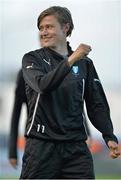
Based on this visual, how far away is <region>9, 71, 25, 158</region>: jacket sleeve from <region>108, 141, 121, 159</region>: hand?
1205mm

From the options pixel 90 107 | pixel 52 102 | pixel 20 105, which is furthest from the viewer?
pixel 20 105

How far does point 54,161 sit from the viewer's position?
16.2 feet

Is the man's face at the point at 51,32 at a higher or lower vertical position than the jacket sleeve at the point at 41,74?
higher

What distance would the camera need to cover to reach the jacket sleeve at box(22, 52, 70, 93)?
15.7 feet

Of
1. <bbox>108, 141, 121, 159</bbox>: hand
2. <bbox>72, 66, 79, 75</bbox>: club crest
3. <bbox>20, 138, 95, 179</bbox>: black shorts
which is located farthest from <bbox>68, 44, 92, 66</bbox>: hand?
<bbox>108, 141, 121, 159</bbox>: hand

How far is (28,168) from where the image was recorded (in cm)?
497

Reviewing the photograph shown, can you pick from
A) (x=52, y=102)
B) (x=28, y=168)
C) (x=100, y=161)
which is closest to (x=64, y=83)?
(x=52, y=102)

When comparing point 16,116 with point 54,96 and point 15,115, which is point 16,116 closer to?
point 15,115

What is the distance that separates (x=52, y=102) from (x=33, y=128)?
0.21 metres

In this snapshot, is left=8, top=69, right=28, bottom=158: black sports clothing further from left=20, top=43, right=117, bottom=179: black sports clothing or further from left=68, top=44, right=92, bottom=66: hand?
left=68, top=44, right=92, bottom=66: hand

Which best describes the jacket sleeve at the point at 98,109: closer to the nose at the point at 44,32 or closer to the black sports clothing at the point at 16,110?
the nose at the point at 44,32

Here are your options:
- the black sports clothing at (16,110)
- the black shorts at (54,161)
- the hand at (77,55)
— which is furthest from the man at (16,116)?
the hand at (77,55)

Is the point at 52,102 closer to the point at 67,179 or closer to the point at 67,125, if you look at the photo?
the point at 67,125

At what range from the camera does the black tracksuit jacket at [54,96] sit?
4.84 metres
